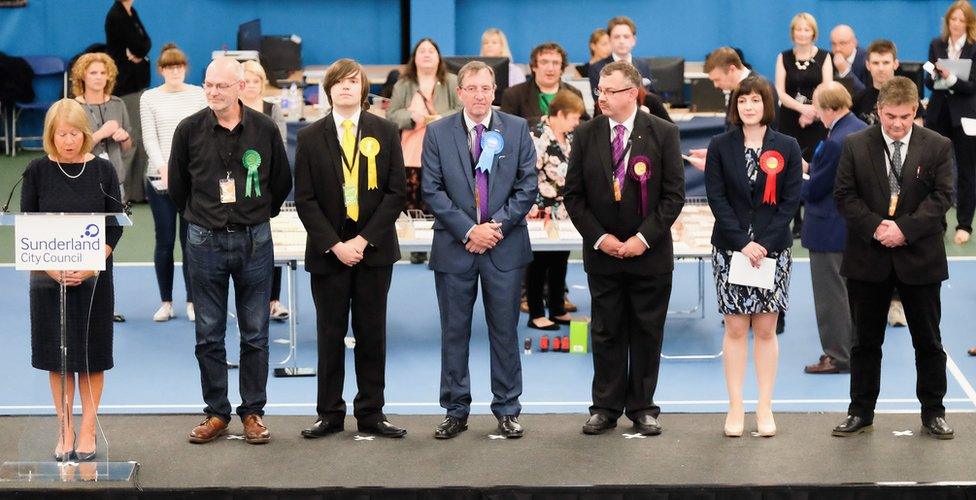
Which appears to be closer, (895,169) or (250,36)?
(895,169)

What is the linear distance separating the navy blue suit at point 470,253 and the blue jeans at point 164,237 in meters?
2.78

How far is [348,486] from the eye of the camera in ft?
17.5

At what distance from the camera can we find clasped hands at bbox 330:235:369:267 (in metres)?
5.80

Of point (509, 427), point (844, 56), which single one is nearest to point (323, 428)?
point (509, 427)

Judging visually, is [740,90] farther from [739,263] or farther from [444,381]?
[444,381]

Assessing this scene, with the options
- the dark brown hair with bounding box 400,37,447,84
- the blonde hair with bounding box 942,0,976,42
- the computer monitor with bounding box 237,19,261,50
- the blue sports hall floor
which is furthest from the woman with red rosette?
the computer monitor with bounding box 237,19,261,50

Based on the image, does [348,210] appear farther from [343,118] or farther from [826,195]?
[826,195]

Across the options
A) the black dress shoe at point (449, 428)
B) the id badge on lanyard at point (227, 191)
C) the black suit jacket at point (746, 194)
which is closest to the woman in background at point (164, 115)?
the id badge on lanyard at point (227, 191)

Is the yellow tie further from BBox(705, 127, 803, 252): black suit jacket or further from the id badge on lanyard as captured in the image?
BBox(705, 127, 803, 252): black suit jacket

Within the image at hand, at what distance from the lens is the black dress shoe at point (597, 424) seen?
6.04m

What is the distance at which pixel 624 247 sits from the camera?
584cm

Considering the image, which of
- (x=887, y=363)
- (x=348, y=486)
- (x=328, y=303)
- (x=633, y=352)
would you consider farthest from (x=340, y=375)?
(x=887, y=363)

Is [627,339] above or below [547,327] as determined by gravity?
above

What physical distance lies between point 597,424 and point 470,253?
3.05ft
